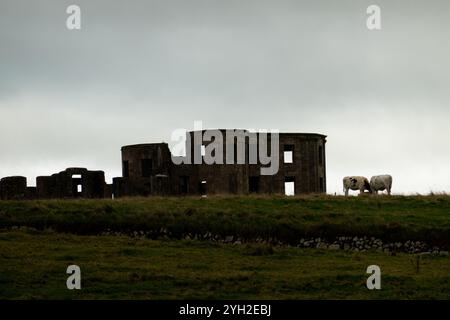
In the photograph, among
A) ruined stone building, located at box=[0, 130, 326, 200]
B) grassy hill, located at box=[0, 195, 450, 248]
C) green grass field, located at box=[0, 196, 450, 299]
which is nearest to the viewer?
green grass field, located at box=[0, 196, 450, 299]

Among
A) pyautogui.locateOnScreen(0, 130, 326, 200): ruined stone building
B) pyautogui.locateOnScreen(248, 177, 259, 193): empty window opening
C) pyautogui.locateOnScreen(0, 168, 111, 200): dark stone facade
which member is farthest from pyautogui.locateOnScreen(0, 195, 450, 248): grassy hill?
pyautogui.locateOnScreen(248, 177, 259, 193): empty window opening

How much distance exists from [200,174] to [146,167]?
373 centimetres

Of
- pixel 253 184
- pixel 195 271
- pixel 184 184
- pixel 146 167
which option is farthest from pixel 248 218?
pixel 146 167

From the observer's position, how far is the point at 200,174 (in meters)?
57.5

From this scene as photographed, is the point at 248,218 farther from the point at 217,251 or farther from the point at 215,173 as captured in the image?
the point at 215,173

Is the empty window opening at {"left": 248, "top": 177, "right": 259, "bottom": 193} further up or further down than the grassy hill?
further up

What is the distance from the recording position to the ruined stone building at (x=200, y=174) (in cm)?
5444

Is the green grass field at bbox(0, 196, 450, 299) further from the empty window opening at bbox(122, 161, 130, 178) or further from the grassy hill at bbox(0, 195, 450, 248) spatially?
the empty window opening at bbox(122, 161, 130, 178)

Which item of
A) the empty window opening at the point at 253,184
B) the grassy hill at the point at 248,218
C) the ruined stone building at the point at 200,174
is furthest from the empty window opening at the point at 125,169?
the grassy hill at the point at 248,218

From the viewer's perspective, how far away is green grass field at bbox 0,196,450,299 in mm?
23984

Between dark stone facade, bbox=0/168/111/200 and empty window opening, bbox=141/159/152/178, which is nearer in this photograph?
dark stone facade, bbox=0/168/111/200

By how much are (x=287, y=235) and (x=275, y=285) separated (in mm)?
10416
